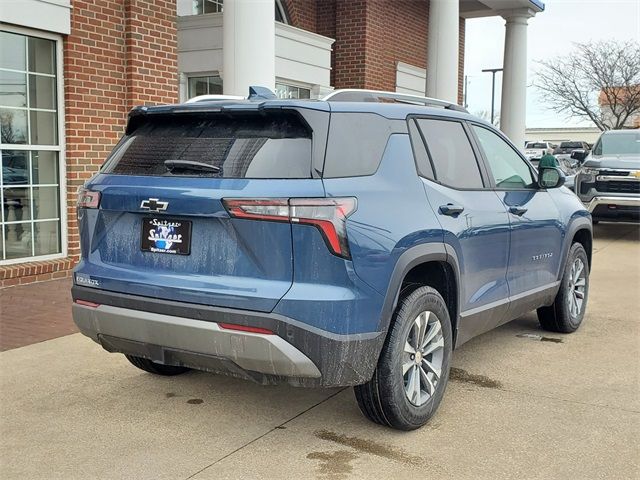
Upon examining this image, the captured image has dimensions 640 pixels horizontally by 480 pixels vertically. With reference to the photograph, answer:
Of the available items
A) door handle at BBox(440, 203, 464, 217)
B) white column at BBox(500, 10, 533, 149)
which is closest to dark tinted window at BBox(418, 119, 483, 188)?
door handle at BBox(440, 203, 464, 217)

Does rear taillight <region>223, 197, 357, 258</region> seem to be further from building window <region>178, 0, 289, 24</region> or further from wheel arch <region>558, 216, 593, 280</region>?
building window <region>178, 0, 289, 24</region>

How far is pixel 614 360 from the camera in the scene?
562 centimetres

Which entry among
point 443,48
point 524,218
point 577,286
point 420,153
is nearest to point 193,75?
point 443,48

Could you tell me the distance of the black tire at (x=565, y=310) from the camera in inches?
244

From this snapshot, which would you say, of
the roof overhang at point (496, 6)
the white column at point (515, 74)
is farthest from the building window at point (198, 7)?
the white column at point (515, 74)

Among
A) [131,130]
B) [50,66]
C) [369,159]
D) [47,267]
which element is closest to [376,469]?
[369,159]

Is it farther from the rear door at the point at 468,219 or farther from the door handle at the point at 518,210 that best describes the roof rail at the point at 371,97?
the door handle at the point at 518,210

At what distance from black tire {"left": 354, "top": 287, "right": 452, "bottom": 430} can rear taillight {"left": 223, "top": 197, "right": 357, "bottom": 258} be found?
0.61 metres

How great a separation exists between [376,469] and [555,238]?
2937mm

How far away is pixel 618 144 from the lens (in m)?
14.6

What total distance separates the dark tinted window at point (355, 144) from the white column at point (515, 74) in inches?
508

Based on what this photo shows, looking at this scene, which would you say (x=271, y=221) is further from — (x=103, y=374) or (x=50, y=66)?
(x=50, y=66)

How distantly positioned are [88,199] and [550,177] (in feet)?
11.2

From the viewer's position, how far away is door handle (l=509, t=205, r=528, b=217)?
513cm
